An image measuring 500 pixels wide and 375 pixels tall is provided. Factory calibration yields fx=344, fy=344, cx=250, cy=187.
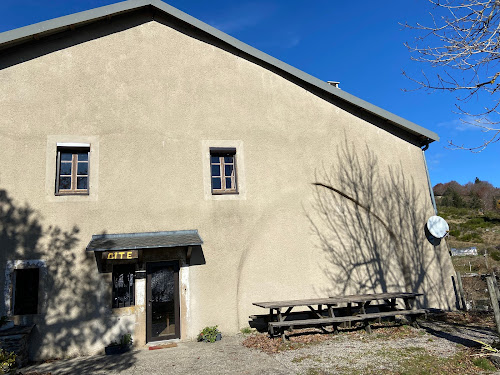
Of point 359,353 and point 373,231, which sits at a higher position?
point 373,231

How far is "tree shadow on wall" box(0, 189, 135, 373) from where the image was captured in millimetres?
8203

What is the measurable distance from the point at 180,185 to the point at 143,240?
1.85 metres

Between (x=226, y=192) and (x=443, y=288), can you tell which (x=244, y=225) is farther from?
(x=443, y=288)

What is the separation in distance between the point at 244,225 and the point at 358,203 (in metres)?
3.77

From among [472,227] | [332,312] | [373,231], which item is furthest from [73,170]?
[472,227]

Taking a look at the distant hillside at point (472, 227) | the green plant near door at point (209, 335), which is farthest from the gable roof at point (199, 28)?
the distant hillside at point (472, 227)

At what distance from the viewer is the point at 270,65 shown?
1106 centimetres

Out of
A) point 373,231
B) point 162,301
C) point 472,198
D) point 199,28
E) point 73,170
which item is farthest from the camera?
point 472,198

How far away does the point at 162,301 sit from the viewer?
9062 millimetres

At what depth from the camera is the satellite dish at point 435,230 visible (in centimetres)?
1063

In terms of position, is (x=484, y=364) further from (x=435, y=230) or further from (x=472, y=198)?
(x=472, y=198)

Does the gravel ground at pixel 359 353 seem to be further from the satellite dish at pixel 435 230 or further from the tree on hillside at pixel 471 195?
the tree on hillside at pixel 471 195

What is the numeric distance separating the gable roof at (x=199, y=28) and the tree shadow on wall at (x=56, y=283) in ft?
13.8

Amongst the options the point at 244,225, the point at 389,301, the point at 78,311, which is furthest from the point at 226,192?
the point at 389,301
